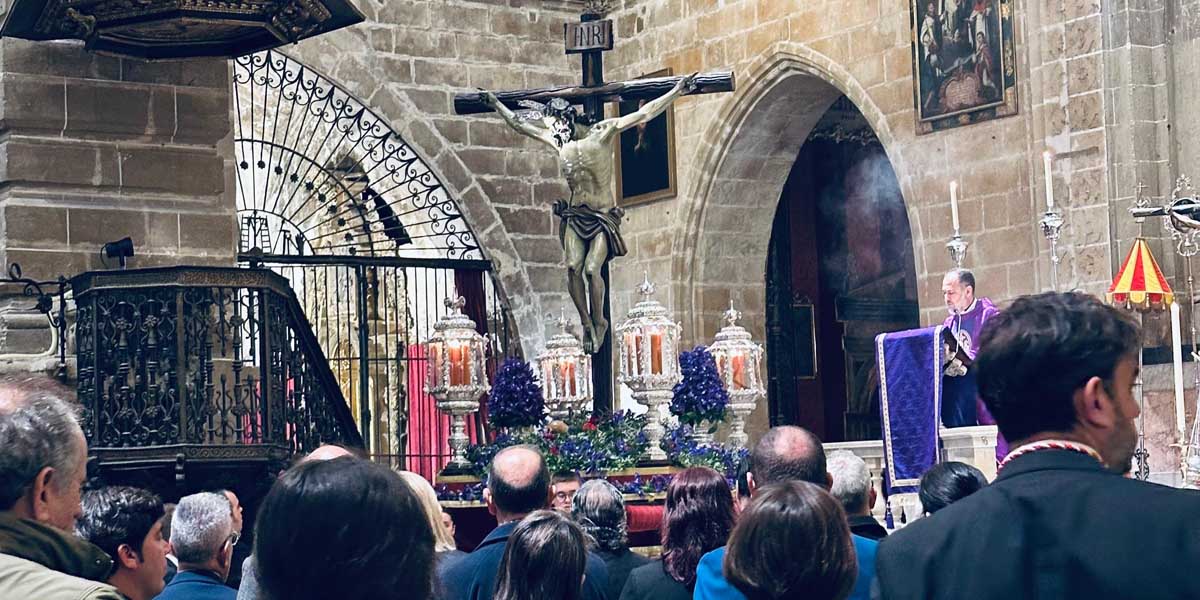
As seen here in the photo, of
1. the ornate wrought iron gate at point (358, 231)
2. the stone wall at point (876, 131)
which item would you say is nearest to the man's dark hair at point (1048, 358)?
the stone wall at point (876, 131)

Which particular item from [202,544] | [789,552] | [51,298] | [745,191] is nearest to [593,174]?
[51,298]

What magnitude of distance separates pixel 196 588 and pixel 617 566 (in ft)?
3.91

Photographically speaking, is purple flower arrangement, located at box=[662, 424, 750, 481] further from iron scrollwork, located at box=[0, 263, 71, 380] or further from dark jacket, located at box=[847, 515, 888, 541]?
dark jacket, located at box=[847, 515, 888, 541]

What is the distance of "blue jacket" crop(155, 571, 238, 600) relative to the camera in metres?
4.28

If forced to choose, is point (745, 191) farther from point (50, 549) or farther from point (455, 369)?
point (50, 549)

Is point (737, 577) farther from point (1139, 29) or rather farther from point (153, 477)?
point (1139, 29)

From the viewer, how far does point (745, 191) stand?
15805mm

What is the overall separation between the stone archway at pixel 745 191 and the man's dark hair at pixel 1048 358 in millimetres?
12507

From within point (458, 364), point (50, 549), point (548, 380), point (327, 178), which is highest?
point (327, 178)

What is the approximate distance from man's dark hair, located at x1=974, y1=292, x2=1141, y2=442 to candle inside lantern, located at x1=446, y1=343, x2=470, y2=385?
8.03 m

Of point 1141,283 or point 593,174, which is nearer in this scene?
point 593,174

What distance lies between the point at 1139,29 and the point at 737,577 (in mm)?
9165

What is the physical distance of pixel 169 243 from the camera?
901 centimetres

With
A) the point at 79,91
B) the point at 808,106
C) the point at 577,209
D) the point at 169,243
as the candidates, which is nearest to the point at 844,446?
the point at 577,209
